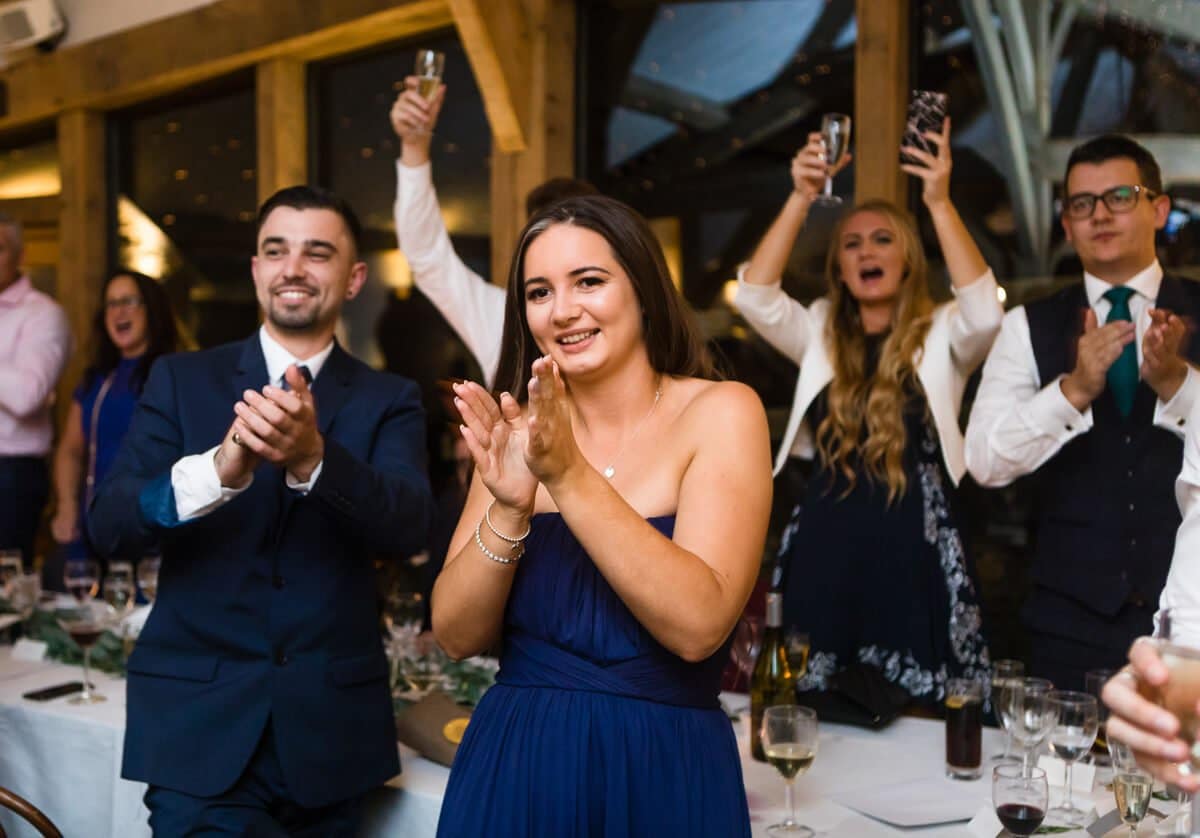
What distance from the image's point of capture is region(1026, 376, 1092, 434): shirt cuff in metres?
2.47

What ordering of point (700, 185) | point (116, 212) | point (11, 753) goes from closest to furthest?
point (11, 753) < point (700, 185) < point (116, 212)

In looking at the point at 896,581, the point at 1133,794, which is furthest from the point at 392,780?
the point at 896,581

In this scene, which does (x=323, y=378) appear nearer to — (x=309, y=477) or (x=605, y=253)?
(x=309, y=477)

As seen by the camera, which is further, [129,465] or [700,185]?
[700,185]

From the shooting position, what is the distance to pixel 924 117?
8.89ft

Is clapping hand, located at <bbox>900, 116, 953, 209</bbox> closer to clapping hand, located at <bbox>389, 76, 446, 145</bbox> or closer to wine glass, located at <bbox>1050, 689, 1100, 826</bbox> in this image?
clapping hand, located at <bbox>389, 76, 446, 145</bbox>

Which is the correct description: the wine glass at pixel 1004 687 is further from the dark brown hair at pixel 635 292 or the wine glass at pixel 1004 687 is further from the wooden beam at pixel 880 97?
the wooden beam at pixel 880 97

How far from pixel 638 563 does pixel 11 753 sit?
178 centimetres

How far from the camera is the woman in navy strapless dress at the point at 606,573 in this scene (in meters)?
1.49

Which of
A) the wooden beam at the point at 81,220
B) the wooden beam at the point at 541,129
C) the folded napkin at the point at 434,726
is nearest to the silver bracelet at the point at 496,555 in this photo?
the folded napkin at the point at 434,726

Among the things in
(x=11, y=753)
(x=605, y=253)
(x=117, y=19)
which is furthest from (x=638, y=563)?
(x=117, y=19)

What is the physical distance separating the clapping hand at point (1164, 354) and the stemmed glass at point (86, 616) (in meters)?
2.20

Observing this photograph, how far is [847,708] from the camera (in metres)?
2.25

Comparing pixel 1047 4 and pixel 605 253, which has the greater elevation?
pixel 1047 4
